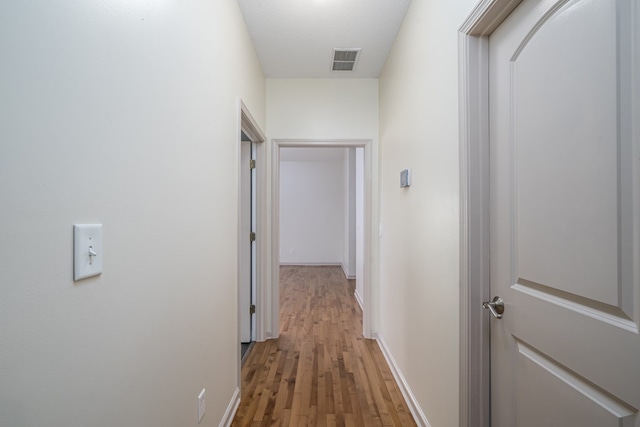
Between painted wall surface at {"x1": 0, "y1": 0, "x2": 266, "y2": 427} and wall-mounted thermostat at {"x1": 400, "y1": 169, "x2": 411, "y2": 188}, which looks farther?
wall-mounted thermostat at {"x1": 400, "y1": 169, "x2": 411, "y2": 188}

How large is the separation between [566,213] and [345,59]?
2325 millimetres

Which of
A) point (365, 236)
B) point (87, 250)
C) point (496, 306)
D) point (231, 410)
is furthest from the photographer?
point (365, 236)

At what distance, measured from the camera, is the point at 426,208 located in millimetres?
1686

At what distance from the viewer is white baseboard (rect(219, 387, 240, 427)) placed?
1674 mm

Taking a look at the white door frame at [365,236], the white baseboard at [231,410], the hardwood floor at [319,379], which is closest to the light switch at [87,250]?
the white baseboard at [231,410]

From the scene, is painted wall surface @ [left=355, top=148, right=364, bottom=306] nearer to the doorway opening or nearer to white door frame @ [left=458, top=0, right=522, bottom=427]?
the doorway opening

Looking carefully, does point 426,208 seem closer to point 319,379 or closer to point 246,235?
point 319,379

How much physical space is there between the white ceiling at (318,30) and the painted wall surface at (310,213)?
429cm

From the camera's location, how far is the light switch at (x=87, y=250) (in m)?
0.65

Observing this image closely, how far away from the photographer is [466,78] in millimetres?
1214

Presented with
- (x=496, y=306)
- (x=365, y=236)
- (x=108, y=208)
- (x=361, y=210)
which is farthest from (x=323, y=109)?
(x=108, y=208)

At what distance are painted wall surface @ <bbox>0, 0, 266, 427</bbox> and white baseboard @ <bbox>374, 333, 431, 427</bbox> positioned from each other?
116 centimetres


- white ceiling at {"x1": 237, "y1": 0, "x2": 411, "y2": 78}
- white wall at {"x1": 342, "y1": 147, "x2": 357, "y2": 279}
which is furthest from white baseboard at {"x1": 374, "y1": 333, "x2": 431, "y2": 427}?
white wall at {"x1": 342, "y1": 147, "x2": 357, "y2": 279}

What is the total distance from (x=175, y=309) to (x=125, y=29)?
91cm
